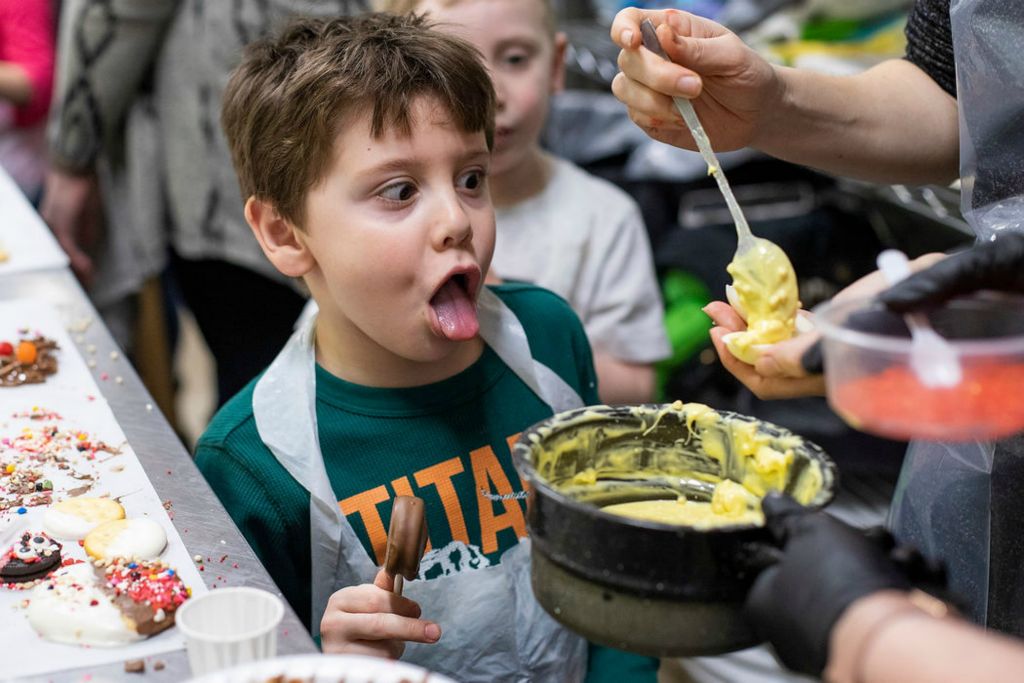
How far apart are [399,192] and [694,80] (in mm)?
386

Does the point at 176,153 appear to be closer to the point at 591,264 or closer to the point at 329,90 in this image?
the point at 591,264

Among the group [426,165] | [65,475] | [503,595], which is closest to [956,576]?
[503,595]

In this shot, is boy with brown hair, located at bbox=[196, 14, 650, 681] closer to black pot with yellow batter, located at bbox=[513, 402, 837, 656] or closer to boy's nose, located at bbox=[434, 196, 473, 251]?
boy's nose, located at bbox=[434, 196, 473, 251]

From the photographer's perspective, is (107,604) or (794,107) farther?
(794,107)

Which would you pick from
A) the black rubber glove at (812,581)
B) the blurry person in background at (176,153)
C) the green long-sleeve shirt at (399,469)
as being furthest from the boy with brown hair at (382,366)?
the blurry person in background at (176,153)

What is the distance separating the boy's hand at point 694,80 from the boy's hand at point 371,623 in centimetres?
64

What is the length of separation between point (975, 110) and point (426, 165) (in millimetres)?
667

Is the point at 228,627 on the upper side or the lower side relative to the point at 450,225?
lower

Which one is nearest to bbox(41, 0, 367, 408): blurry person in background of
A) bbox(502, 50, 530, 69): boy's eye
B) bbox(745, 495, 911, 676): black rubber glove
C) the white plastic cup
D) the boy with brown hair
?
bbox(502, 50, 530, 69): boy's eye

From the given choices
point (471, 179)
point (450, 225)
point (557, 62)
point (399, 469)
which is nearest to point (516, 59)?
point (557, 62)

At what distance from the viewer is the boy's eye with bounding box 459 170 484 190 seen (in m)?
1.49

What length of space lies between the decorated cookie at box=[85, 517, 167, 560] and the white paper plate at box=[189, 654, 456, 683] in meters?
0.30

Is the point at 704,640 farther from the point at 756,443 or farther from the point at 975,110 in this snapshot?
the point at 975,110

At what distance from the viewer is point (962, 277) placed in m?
0.92
